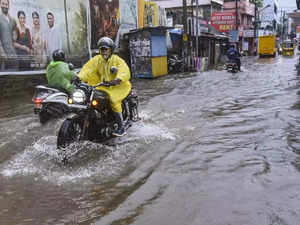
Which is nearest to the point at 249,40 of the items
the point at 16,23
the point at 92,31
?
the point at 92,31

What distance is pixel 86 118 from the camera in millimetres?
4418

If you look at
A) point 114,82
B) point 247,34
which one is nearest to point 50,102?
point 114,82

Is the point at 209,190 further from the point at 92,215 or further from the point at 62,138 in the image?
the point at 62,138

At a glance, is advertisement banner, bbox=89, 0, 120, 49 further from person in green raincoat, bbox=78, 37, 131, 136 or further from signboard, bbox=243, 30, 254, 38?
signboard, bbox=243, 30, 254, 38

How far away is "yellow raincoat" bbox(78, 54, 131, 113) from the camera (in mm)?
4961

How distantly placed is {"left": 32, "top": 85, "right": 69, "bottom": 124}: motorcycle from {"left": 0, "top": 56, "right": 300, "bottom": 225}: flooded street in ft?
1.24

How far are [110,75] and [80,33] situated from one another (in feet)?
31.4

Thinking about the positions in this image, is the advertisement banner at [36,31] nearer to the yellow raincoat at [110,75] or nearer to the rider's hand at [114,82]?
the yellow raincoat at [110,75]

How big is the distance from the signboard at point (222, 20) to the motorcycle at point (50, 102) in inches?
1399

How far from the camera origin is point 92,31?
49.6ft

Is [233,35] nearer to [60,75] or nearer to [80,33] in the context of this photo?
[80,33]

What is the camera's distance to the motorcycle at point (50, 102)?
6.20 metres

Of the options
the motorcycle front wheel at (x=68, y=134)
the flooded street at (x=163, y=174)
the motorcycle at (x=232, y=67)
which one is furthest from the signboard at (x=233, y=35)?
the motorcycle front wheel at (x=68, y=134)

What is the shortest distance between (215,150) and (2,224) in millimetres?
3213
